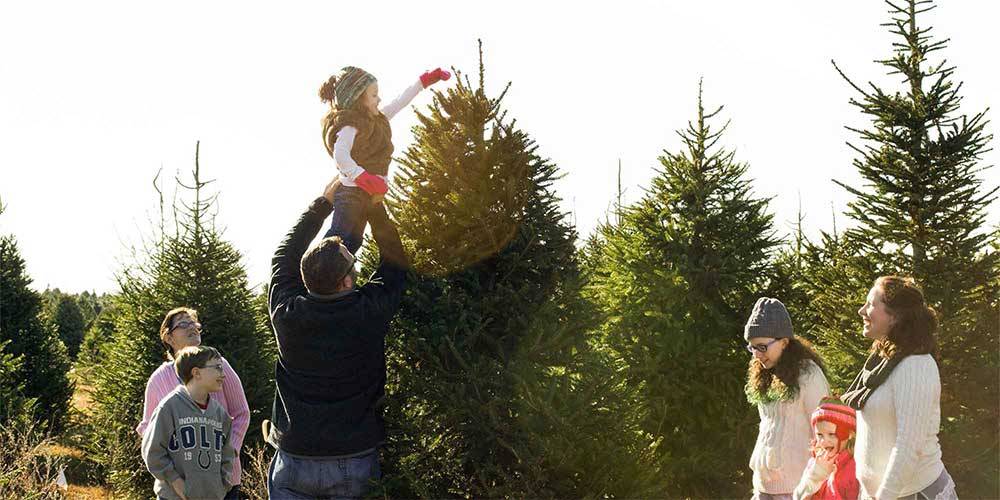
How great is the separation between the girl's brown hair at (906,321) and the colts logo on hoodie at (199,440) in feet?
12.8

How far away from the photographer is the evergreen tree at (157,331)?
10977 millimetres

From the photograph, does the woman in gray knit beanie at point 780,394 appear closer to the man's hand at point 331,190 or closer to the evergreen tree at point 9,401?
the man's hand at point 331,190

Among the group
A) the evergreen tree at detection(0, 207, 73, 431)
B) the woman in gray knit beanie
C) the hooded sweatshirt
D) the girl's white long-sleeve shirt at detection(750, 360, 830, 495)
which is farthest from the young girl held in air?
the evergreen tree at detection(0, 207, 73, 431)

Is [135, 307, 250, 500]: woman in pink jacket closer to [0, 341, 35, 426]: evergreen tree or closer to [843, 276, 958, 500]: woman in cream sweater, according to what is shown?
[843, 276, 958, 500]: woman in cream sweater

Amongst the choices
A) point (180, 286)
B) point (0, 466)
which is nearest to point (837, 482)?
point (0, 466)

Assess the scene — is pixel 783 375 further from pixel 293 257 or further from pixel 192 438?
pixel 192 438

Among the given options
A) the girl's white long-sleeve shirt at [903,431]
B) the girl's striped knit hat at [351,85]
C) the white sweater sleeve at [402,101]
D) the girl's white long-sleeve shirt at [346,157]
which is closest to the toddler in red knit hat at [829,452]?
the girl's white long-sleeve shirt at [903,431]

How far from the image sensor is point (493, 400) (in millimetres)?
4738

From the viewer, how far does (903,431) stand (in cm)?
416

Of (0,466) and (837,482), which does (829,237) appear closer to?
(837,482)

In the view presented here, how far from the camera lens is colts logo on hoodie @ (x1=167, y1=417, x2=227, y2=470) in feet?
17.1

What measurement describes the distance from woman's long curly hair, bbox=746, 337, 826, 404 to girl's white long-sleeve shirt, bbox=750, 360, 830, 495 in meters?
0.04

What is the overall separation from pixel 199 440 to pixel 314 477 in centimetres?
127

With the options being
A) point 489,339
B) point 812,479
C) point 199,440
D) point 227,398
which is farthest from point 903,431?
point 227,398
